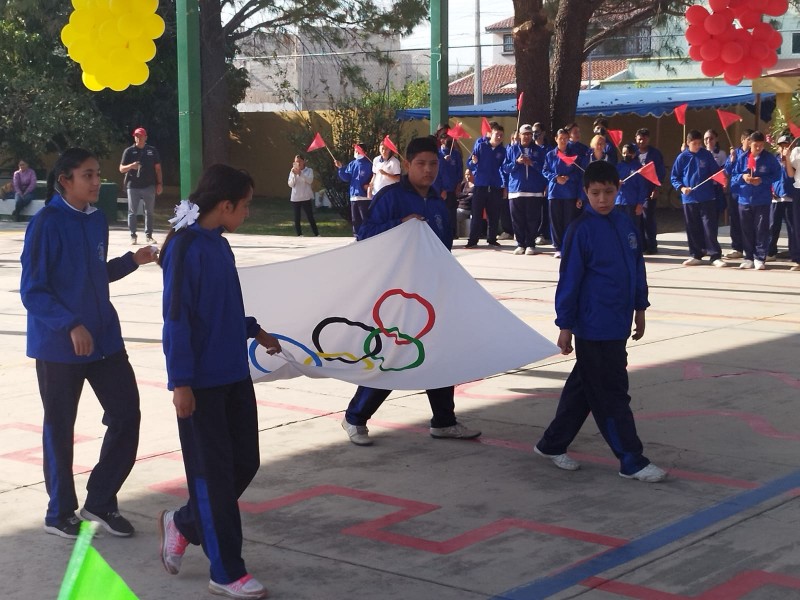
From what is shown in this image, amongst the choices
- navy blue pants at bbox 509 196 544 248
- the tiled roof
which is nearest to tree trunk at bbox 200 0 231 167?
navy blue pants at bbox 509 196 544 248

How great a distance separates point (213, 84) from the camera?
104 feet

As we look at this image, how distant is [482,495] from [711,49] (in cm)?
697

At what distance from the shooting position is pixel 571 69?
21750 millimetres

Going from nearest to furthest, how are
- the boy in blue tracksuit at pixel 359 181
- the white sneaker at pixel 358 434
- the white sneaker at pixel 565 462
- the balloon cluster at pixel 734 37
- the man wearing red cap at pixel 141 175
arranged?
the white sneaker at pixel 565 462 → the white sneaker at pixel 358 434 → the balloon cluster at pixel 734 37 → the man wearing red cap at pixel 141 175 → the boy in blue tracksuit at pixel 359 181

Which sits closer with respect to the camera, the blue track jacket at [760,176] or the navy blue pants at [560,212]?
the blue track jacket at [760,176]

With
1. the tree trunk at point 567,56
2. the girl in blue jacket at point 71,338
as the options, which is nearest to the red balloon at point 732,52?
the girl in blue jacket at point 71,338

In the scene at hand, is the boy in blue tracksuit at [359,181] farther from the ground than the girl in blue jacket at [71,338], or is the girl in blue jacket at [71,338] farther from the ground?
the boy in blue tracksuit at [359,181]

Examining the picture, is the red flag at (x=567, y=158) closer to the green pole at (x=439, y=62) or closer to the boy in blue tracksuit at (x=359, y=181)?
the green pole at (x=439, y=62)

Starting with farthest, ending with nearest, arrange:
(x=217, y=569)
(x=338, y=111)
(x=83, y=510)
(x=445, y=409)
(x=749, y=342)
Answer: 1. (x=338, y=111)
2. (x=749, y=342)
3. (x=445, y=409)
4. (x=83, y=510)
5. (x=217, y=569)

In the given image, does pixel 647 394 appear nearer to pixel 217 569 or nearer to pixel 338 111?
pixel 217 569

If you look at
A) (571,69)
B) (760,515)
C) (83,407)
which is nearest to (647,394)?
(760,515)

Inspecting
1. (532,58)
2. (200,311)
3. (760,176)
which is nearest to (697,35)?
(760,176)

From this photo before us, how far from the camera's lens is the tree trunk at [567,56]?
21297 millimetres

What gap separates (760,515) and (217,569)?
2635 mm
